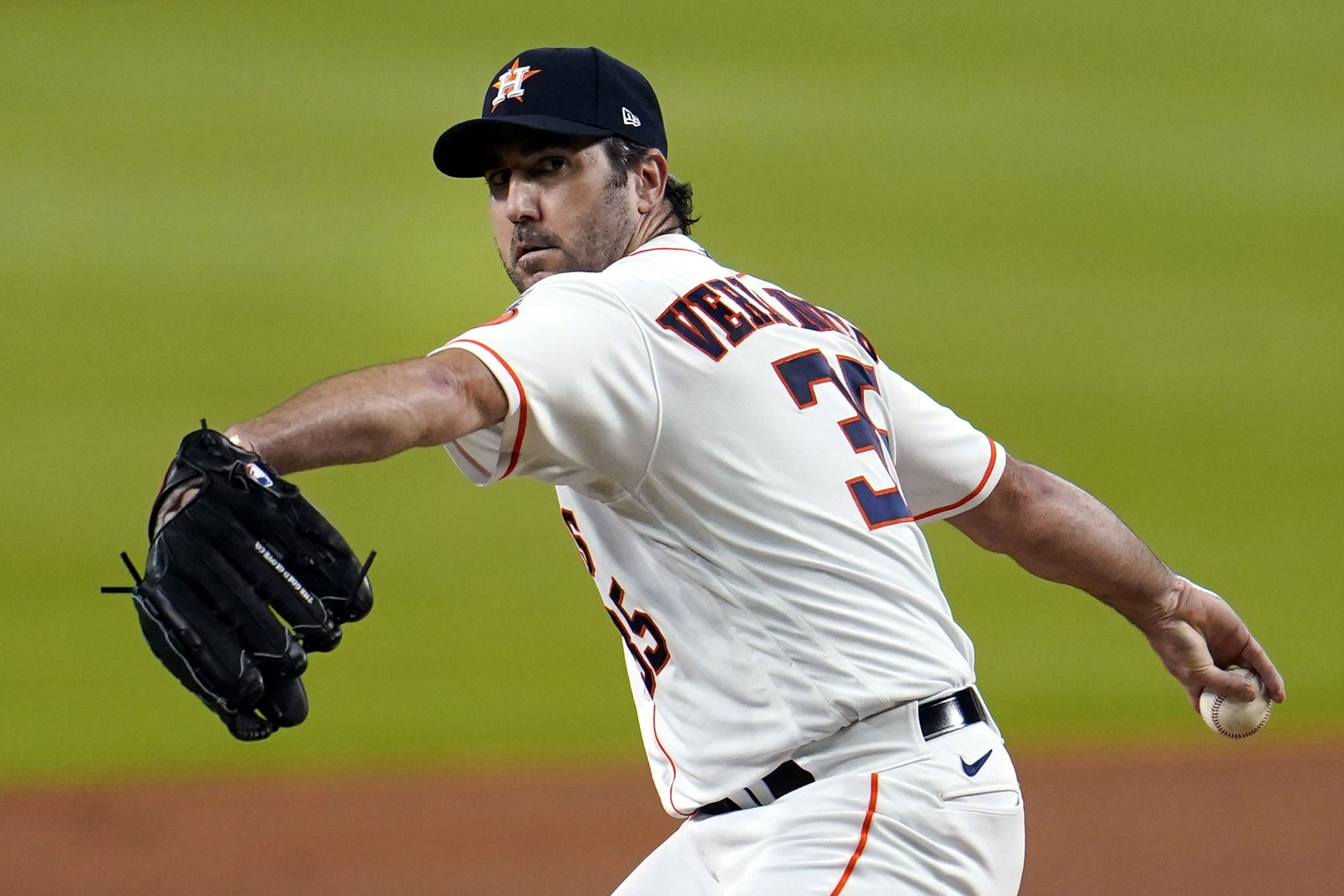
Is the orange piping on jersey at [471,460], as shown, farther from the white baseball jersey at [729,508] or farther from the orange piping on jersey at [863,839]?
the orange piping on jersey at [863,839]

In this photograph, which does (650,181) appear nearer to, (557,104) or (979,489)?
(557,104)

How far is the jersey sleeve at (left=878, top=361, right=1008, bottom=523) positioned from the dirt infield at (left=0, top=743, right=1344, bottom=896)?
2.60 m

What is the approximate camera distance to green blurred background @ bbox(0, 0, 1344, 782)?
545 centimetres

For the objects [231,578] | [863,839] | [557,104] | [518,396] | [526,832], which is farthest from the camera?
[526,832]

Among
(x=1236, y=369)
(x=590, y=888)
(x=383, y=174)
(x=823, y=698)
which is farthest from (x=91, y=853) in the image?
(x=1236, y=369)

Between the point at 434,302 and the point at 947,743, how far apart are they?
4.24 meters

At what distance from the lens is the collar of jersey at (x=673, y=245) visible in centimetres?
197

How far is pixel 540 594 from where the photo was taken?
5543 millimetres

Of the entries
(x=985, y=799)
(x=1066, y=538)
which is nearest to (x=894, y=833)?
(x=985, y=799)

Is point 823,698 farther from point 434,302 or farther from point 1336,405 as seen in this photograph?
point 1336,405

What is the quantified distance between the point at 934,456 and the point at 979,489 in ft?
0.40

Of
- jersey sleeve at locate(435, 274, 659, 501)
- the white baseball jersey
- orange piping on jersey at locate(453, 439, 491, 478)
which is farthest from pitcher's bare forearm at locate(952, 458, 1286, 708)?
orange piping on jersey at locate(453, 439, 491, 478)

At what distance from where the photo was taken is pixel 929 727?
5.95 ft

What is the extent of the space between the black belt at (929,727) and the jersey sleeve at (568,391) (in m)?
0.42
